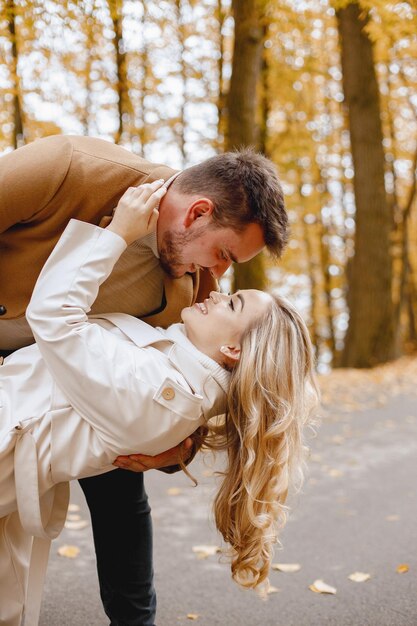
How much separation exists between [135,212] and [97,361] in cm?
54

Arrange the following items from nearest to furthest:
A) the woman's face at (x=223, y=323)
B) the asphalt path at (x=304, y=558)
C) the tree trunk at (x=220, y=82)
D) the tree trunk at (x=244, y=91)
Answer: the woman's face at (x=223, y=323)
the asphalt path at (x=304, y=558)
the tree trunk at (x=244, y=91)
the tree trunk at (x=220, y=82)

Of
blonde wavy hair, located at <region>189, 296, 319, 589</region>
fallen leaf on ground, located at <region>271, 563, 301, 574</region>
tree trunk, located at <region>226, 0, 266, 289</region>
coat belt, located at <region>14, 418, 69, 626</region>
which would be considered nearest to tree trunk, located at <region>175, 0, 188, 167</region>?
tree trunk, located at <region>226, 0, 266, 289</region>

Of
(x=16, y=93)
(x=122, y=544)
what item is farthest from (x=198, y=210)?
(x=16, y=93)

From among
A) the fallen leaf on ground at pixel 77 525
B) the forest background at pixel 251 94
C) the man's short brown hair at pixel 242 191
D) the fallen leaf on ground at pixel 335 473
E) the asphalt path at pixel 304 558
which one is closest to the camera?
the man's short brown hair at pixel 242 191

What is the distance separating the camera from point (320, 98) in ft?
65.3

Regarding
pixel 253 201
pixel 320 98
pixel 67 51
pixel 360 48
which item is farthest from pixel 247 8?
pixel 320 98

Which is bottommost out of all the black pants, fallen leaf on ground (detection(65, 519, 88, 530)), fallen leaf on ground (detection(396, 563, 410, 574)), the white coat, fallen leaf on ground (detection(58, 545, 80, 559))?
fallen leaf on ground (detection(65, 519, 88, 530))

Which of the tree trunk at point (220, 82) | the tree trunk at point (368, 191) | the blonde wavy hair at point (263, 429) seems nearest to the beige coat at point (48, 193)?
the blonde wavy hair at point (263, 429)

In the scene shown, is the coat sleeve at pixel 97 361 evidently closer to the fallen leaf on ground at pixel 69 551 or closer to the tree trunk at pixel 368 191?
the fallen leaf on ground at pixel 69 551

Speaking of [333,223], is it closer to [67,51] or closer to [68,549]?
[67,51]

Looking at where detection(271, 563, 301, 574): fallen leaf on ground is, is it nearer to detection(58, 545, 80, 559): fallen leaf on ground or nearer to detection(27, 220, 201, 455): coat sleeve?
detection(58, 545, 80, 559): fallen leaf on ground

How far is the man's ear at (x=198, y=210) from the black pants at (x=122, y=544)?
988 millimetres

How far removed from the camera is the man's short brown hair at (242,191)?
2.68 metres

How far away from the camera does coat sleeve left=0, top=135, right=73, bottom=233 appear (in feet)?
8.03
